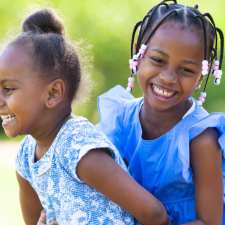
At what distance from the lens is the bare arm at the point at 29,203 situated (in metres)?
3.51

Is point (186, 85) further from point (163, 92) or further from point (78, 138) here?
point (78, 138)

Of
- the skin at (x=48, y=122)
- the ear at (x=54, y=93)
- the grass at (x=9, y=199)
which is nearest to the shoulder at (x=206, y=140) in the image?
the skin at (x=48, y=122)

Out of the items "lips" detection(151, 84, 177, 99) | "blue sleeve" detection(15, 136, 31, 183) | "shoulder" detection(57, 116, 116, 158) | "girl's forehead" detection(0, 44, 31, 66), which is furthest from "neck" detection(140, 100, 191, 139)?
"girl's forehead" detection(0, 44, 31, 66)

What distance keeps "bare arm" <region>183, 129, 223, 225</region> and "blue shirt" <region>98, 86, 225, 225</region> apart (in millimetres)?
30

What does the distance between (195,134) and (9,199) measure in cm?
364

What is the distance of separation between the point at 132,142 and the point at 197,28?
579 millimetres

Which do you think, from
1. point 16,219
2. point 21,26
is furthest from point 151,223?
point 16,219

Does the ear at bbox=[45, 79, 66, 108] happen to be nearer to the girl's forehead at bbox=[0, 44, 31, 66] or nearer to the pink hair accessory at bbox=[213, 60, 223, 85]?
the girl's forehead at bbox=[0, 44, 31, 66]

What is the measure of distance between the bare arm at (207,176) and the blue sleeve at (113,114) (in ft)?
1.43

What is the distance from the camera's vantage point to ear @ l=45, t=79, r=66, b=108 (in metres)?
3.11

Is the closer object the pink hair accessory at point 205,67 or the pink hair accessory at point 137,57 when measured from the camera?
the pink hair accessory at point 205,67

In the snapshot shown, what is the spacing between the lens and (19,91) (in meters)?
3.08

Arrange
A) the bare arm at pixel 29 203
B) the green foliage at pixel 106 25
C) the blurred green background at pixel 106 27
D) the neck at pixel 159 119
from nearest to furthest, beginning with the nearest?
1. the neck at pixel 159 119
2. the bare arm at pixel 29 203
3. the blurred green background at pixel 106 27
4. the green foliage at pixel 106 25

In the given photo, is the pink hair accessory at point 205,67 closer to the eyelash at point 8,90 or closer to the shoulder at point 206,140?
the shoulder at point 206,140
